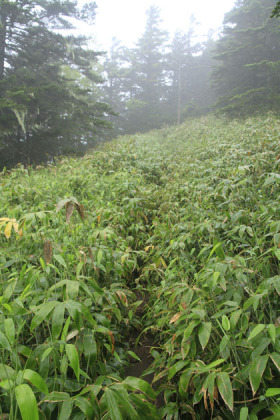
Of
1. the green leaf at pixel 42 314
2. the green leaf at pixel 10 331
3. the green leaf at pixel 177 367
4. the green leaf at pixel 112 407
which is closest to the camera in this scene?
the green leaf at pixel 112 407

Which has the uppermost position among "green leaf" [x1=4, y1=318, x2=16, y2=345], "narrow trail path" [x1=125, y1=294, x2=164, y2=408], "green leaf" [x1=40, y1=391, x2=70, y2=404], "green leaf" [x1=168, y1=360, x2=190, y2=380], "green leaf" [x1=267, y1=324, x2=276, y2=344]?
"green leaf" [x1=4, y1=318, x2=16, y2=345]

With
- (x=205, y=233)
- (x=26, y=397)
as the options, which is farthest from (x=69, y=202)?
(x=205, y=233)

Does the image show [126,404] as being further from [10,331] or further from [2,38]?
[2,38]

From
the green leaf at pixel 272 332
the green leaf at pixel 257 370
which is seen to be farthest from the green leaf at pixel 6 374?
the green leaf at pixel 272 332

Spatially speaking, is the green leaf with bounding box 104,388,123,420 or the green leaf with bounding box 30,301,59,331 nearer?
the green leaf with bounding box 104,388,123,420

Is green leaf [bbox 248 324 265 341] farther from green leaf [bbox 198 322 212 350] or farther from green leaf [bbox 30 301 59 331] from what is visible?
green leaf [bbox 30 301 59 331]

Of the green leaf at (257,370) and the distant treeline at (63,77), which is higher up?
the distant treeline at (63,77)

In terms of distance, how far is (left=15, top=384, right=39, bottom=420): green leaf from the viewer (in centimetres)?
81

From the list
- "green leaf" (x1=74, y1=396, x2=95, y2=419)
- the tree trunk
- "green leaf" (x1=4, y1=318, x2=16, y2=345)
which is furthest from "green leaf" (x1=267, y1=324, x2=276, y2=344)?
the tree trunk

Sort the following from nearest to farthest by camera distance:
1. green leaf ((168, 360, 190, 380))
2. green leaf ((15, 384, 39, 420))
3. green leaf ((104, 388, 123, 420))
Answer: green leaf ((15, 384, 39, 420)) < green leaf ((104, 388, 123, 420)) < green leaf ((168, 360, 190, 380))

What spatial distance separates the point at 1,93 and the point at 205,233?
10.9 meters

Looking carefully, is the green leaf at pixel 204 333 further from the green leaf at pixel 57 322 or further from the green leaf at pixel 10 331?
the green leaf at pixel 10 331

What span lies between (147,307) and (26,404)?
1.82m

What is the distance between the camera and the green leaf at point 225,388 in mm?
1149
